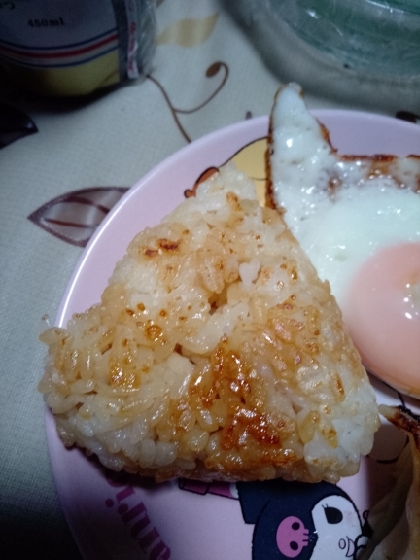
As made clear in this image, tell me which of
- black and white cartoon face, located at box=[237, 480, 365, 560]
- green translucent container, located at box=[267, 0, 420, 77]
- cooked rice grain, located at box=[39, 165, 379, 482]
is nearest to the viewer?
cooked rice grain, located at box=[39, 165, 379, 482]

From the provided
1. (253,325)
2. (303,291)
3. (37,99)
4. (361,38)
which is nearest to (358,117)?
(361,38)

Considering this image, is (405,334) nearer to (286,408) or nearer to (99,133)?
(286,408)

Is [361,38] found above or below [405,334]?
above

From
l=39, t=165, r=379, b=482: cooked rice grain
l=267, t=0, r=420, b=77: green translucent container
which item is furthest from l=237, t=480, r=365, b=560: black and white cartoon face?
l=267, t=0, r=420, b=77: green translucent container

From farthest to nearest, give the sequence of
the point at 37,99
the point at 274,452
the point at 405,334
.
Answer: the point at 37,99
the point at 405,334
the point at 274,452

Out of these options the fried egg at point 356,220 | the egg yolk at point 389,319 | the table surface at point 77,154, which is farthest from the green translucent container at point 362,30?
the egg yolk at point 389,319

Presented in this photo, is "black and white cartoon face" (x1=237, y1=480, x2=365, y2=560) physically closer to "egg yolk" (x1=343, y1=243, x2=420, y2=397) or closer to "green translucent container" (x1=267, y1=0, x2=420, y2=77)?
"egg yolk" (x1=343, y1=243, x2=420, y2=397)
